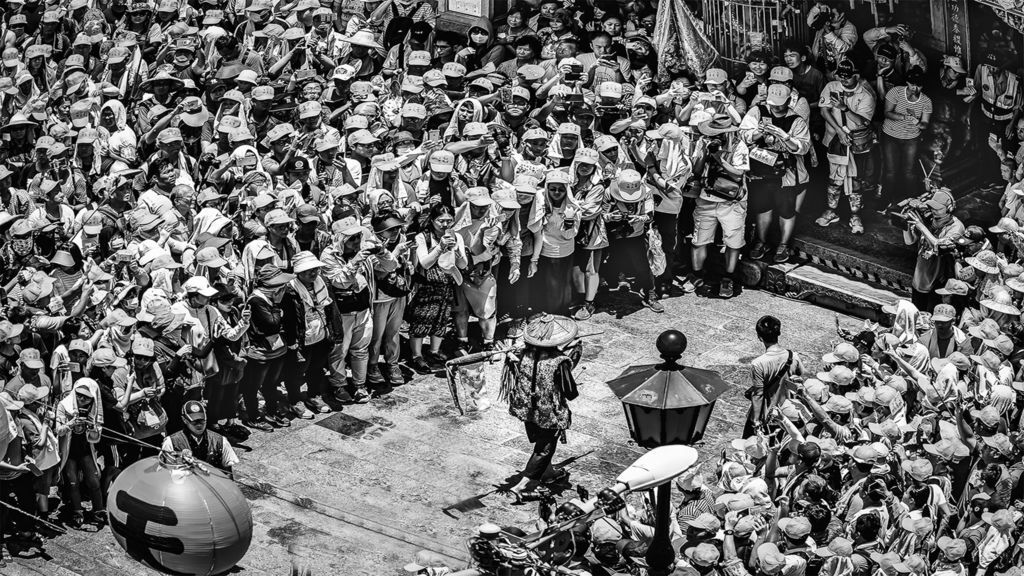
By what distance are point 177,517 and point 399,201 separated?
7.19 meters

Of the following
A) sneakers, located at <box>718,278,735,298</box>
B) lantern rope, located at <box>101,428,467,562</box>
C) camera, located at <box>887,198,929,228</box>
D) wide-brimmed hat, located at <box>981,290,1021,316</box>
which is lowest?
lantern rope, located at <box>101,428,467,562</box>

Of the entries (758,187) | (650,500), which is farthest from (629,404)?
(758,187)

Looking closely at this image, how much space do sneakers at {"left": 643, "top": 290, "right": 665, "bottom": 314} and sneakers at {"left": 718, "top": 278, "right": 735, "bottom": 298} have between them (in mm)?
756

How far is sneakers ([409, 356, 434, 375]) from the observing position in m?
21.0

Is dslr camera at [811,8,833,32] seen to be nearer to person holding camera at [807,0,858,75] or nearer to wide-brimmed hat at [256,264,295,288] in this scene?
person holding camera at [807,0,858,75]

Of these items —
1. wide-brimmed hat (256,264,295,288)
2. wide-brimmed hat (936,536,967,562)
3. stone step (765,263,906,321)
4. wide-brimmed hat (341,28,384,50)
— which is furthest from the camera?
wide-brimmed hat (341,28,384,50)

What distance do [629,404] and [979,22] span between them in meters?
10.2

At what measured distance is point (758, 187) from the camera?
899 inches

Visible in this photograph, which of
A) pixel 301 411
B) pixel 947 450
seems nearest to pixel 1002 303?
pixel 947 450

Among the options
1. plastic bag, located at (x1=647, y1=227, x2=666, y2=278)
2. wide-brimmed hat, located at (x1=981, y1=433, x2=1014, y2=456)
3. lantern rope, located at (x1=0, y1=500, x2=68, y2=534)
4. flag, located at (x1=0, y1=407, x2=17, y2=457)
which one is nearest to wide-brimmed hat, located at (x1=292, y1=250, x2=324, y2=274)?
lantern rope, located at (x1=0, y1=500, x2=68, y2=534)

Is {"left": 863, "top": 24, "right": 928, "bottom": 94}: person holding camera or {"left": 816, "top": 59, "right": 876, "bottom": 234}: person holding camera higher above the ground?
{"left": 863, "top": 24, "right": 928, "bottom": 94}: person holding camera

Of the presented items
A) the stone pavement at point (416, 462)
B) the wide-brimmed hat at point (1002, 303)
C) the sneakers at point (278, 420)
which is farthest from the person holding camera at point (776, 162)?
the sneakers at point (278, 420)

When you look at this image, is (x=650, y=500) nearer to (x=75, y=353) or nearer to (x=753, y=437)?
(x=753, y=437)

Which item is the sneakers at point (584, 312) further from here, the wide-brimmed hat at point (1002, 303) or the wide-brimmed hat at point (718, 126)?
the wide-brimmed hat at point (1002, 303)
